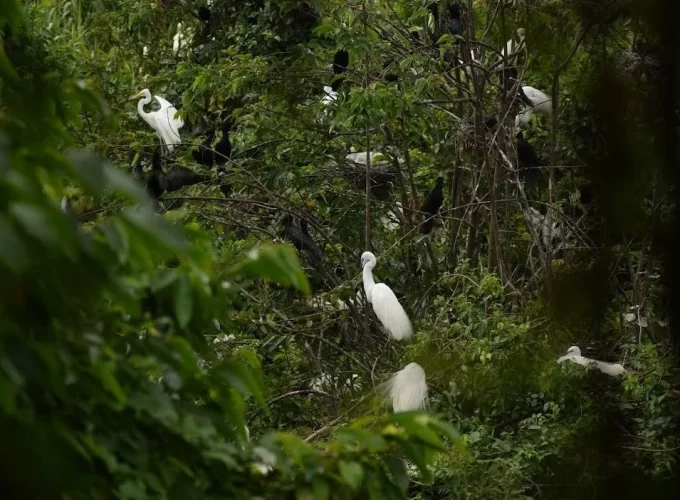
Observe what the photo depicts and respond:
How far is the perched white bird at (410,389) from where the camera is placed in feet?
12.7

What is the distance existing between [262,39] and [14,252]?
4.93 meters

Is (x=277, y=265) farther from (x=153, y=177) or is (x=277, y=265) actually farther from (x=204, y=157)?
(x=204, y=157)

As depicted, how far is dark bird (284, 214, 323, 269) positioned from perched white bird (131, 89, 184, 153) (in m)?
0.77

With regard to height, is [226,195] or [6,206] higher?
[6,206]

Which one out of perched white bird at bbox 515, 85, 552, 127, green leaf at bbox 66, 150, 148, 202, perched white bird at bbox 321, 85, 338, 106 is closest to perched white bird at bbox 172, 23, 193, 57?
perched white bird at bbox 321, 85, 338, 106

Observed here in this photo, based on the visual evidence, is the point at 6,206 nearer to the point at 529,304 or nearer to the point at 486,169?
the point at 529,304

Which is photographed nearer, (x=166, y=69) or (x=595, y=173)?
(x=595, y=173)

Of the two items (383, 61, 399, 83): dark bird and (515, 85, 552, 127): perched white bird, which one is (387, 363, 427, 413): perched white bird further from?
(515, 85, 552, 127): perched white bird

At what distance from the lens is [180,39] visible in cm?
597

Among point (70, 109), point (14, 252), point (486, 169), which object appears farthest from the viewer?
point (486, 169)

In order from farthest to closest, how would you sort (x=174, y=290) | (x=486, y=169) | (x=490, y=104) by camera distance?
(x=490, y=104), (x=486, y=169), (x=174, y=290)

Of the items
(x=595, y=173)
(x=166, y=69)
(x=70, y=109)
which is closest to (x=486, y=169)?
(x=166, y=69)

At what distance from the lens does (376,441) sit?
3.60 ft

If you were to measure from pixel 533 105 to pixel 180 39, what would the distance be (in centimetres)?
203
